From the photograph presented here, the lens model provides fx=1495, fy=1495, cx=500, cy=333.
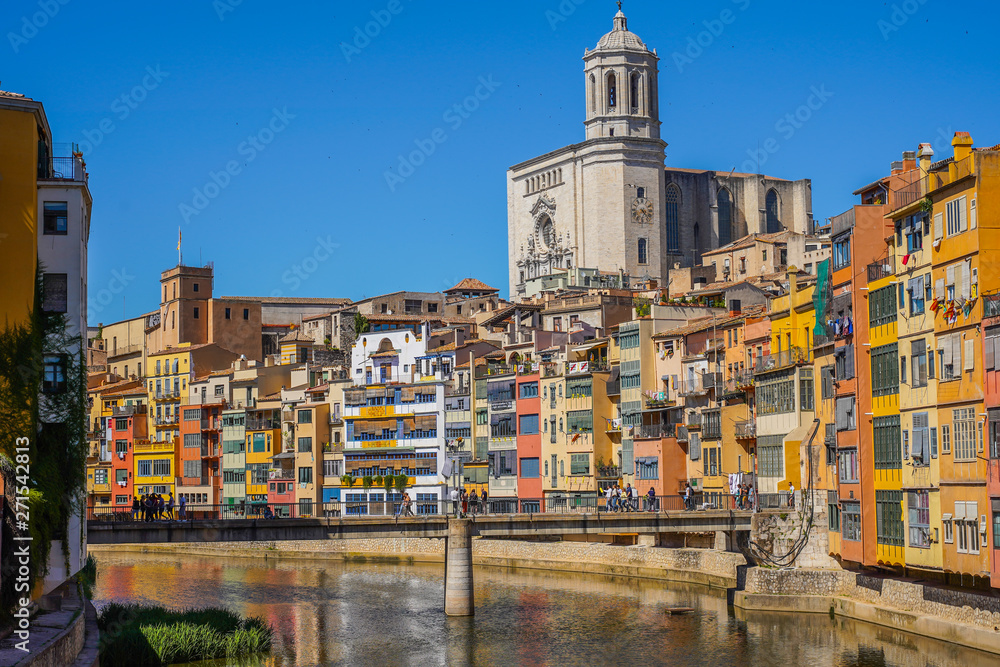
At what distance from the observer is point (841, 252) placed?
55.2 meters

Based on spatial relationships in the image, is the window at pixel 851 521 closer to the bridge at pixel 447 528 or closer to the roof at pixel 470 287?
the bridge at pixel 447 528

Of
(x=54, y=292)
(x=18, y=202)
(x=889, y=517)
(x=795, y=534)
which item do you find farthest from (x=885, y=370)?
(x=18, y=202)

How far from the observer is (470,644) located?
167ft

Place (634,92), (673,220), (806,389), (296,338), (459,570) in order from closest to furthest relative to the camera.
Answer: (459,570) < (806,389) < (296,338) < (634,92) < (673,220)

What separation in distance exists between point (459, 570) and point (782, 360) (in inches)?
742

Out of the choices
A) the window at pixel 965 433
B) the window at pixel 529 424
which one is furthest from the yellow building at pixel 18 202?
the window at pixel 529 424

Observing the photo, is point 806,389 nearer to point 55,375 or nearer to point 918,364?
point 918,364

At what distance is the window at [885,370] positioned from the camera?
5003 centimetres

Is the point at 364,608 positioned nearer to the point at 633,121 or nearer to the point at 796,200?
the point at 633,121

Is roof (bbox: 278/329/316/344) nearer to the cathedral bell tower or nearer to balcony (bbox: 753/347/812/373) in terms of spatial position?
the cathedral bell tower

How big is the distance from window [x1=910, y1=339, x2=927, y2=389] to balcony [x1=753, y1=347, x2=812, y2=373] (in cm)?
1482

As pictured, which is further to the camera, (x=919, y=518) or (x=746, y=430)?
(x=746, y=430)

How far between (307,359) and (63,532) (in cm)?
7827

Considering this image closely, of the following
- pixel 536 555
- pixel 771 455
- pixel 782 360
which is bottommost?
pixel 536 555
